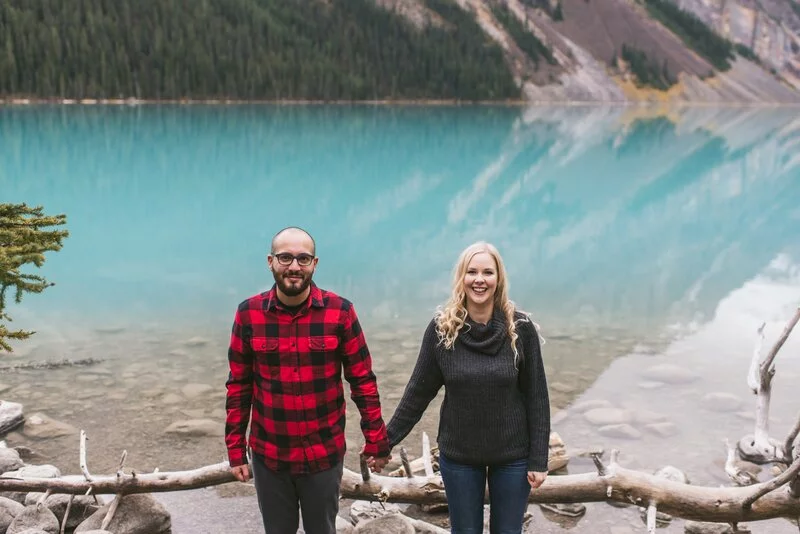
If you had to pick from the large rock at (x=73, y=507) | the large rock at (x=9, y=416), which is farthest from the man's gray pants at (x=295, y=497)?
the large rock at (x=9, y=416)

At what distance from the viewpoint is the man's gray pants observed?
13.4 ft

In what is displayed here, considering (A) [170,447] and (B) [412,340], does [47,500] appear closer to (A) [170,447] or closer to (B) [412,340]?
(A) [170,447]

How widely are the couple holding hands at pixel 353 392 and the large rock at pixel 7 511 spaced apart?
251 cm

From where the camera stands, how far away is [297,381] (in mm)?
Result: 3943

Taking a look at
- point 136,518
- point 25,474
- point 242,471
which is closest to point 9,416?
point 25,474

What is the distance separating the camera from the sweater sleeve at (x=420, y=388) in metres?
4.21

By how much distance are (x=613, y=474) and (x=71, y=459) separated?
528cm

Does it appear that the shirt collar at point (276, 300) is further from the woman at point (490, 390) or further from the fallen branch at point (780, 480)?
the fallen branch at point (780, 480)

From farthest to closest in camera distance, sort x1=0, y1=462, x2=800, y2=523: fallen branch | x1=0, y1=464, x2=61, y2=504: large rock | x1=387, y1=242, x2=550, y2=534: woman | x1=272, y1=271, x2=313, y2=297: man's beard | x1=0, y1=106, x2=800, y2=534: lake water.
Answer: x1=0, y1=106, x2=800, y2=534: lake water → x1=0, y1=464, x2=61, y2=504: large rock → x1=0, y1=462, x2=800, y2=523: fallen branch → x1=387, y1=242, x2=550, y2=534: woman → x1=272, y1=271, x2=313, y2=297: man's beard

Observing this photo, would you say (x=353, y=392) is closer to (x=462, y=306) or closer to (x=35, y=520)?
(x=462, y=306)

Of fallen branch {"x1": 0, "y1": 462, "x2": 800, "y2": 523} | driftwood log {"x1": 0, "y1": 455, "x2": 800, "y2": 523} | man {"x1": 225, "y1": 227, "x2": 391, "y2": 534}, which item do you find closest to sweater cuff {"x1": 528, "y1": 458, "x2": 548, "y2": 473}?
man {"x1": 225, "y1": 227, "x2": 391, "y2": 534}

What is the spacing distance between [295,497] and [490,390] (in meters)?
1.18

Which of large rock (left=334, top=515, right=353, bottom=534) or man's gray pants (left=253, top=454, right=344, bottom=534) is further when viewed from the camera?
large rock (left=334, top=515, right=353, bottom=534)

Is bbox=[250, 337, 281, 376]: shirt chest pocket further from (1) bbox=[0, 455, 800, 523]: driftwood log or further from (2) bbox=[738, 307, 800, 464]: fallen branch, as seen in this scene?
(2) bbox=[738, 307, 800, 464]: fallen branch
